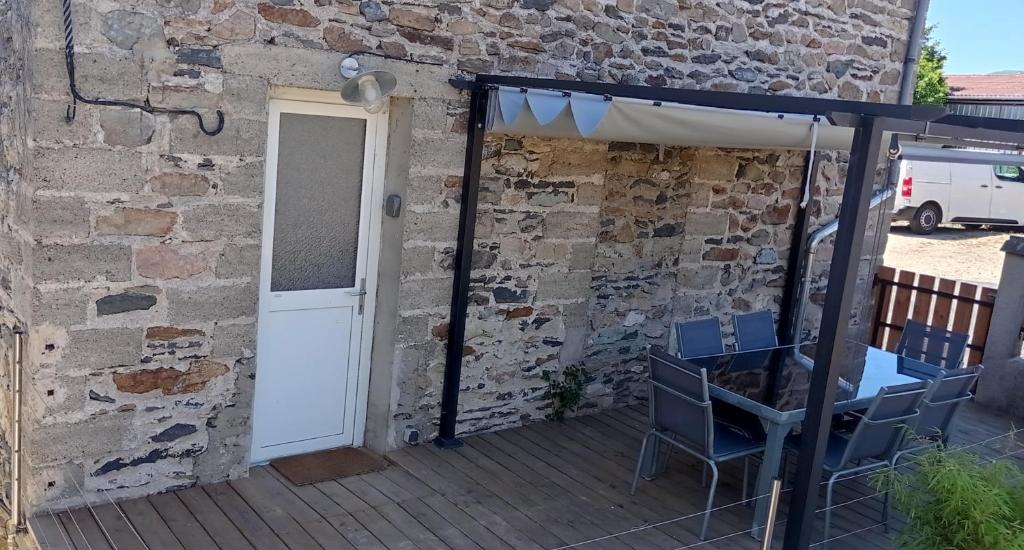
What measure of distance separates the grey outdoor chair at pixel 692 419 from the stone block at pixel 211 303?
2.09 m

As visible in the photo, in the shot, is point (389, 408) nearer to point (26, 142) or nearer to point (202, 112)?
point (202, 112)

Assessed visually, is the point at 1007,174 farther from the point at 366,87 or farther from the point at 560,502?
the point at 366,87

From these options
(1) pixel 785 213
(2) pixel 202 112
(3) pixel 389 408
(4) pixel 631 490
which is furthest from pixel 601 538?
(1) pixel 785 213

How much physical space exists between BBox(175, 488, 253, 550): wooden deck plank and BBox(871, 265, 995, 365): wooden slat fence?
635 centimetres

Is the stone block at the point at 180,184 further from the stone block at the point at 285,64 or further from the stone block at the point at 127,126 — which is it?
the stone block at the point at 285,64

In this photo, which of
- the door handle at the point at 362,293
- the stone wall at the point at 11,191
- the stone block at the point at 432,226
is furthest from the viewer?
the door handle at the point at 362,293

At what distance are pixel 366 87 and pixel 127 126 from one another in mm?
1094

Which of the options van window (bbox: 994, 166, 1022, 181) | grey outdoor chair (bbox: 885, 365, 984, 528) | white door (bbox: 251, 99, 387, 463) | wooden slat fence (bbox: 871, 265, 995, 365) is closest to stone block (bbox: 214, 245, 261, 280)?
white door (bbox: 251, 99, 387, 463)

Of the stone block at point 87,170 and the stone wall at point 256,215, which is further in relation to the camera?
the stone wall at point 256,215

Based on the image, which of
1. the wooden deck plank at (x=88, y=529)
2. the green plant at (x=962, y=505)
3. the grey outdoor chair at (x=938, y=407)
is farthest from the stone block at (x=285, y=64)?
the grey outdoor chair at (x=938, y=407)

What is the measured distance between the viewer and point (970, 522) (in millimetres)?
3451

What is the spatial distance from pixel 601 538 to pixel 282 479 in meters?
1.70

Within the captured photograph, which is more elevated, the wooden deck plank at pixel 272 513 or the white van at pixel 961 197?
the white van at pixel 961 197

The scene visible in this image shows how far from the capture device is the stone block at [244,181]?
434cm
